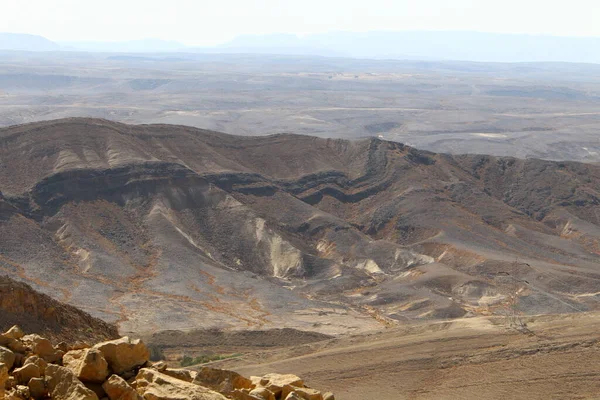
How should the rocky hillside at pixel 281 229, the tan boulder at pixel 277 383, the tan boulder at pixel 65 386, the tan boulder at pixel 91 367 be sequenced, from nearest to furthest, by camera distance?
1. the tan boulder at pixel 65 386
2. the tan boulder at pixel 91 367
3. the tan boulder at pixel 277 383
4. the rocky hillside at pixel 281 229

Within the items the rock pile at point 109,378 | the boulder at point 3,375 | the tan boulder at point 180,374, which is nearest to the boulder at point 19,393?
the rock pile at point 109,378

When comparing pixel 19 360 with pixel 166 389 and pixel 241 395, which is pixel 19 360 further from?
pixel 241 395

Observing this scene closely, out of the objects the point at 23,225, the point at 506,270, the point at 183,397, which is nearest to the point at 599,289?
the point at 506,270

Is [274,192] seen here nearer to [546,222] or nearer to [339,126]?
[546,222]

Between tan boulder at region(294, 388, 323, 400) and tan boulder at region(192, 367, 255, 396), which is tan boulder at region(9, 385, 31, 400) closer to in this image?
tan boulder at region(192, 367, 255, 396)

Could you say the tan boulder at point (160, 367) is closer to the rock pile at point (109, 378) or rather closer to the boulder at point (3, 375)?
the rock pile at point (109, 378)

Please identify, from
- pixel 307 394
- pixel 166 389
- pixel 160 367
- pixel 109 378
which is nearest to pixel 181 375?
pixel 160 367
